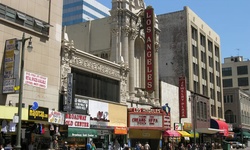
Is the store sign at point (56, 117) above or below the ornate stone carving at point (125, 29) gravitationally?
below

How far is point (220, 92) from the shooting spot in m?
74.6

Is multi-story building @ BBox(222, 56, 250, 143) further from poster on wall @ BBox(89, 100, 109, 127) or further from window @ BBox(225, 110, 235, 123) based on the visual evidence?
poster on wall @ BBox(89, 100, 109, 127)

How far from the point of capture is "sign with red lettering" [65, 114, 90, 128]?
1112 inches

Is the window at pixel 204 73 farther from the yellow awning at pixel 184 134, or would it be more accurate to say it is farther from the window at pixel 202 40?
the yellow awning at pixel 184 134

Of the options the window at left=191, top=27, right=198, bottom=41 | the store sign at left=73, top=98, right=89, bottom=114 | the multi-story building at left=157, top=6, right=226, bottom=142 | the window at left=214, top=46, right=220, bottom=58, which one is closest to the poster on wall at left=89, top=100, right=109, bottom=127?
the store sign at left=73, top=98, right=89, bottom=114

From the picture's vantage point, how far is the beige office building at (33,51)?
2366cm

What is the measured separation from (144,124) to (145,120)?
0.47 meters

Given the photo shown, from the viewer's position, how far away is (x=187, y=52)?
60.8m

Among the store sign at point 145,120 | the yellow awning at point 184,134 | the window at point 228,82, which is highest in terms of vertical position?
the window at point 228,82

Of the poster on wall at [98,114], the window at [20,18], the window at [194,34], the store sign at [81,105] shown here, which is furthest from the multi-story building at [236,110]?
the window at [20,18]

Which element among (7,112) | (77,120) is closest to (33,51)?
(7,112)

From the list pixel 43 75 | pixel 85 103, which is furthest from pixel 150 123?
pixel 43 75

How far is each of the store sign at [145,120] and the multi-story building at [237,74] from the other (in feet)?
247

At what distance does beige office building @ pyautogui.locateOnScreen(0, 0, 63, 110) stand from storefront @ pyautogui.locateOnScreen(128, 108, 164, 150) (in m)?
11.5
